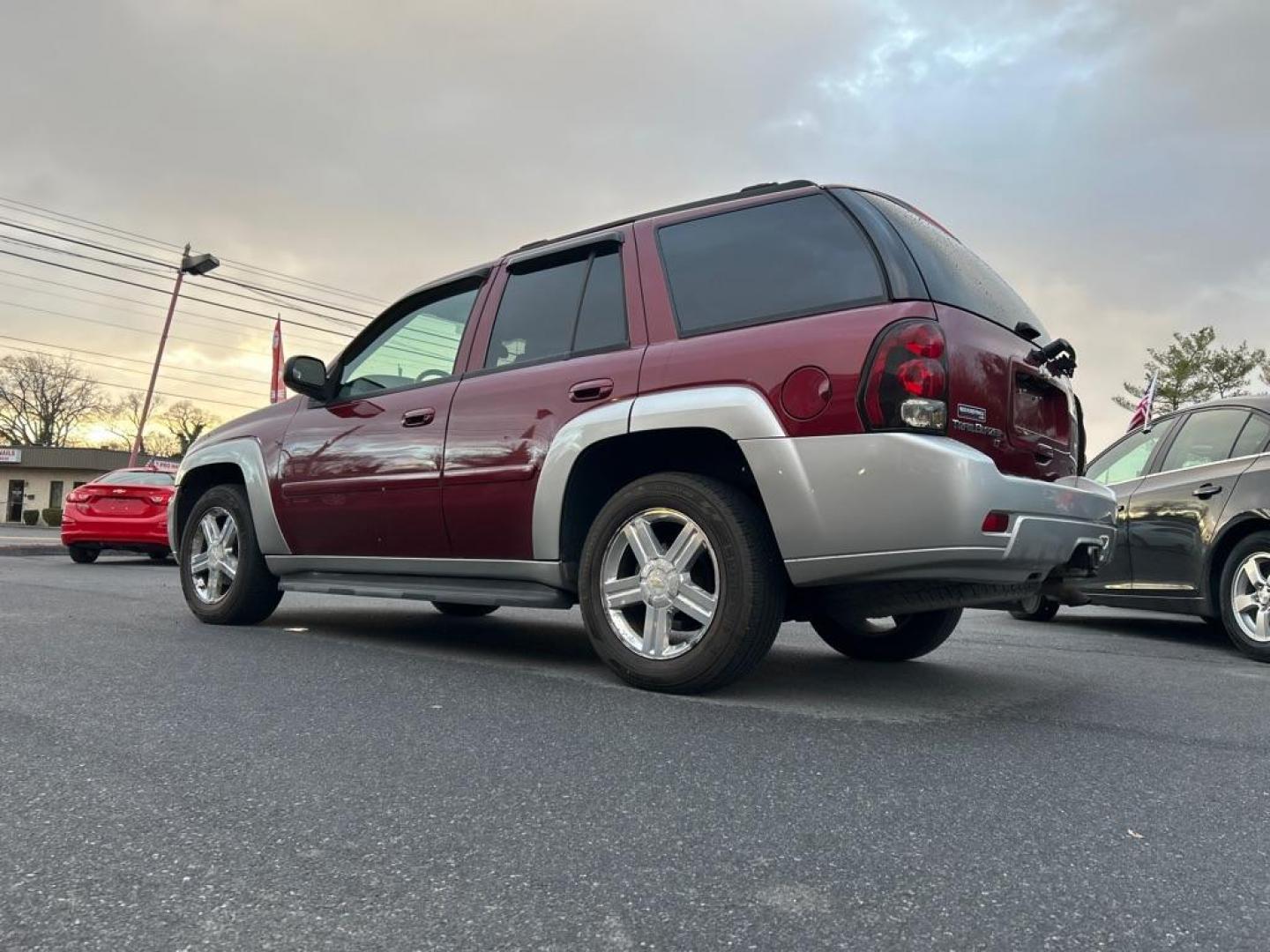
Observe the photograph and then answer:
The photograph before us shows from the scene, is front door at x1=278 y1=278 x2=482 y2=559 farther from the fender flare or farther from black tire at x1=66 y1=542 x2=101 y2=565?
black tire at x1=66 y1=542 x2=101 y2=565

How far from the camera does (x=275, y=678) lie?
140 inches

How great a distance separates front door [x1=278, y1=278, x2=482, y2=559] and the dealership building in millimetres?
54339

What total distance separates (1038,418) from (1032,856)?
6.50 feet

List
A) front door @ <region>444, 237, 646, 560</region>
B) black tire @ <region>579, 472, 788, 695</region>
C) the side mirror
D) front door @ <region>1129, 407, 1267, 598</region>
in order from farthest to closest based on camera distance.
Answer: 1. front door @ <region>1129, 407, 1267, 598</region>
2. the side mirror
3. front door @ <region>444, 237, 646, 560</region>
4. black tire @ <region>579, 472, 788, 695</region>

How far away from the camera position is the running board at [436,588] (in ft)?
12.5

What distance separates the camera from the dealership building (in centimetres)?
5297

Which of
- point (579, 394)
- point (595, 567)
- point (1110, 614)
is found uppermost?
point (579, 394)

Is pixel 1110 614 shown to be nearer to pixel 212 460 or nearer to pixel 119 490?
pixel 212 460

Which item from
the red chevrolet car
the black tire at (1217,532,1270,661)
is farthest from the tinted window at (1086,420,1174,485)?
the red chevrolet car

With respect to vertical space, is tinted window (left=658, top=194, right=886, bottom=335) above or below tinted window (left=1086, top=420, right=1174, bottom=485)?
above

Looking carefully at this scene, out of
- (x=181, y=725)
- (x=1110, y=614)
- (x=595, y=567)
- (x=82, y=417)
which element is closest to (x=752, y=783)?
(x=595, y=567)

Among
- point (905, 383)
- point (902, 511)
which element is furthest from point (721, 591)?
point (905, 383)

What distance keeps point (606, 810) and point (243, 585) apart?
12.3ft

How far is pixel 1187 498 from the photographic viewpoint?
235 inches
